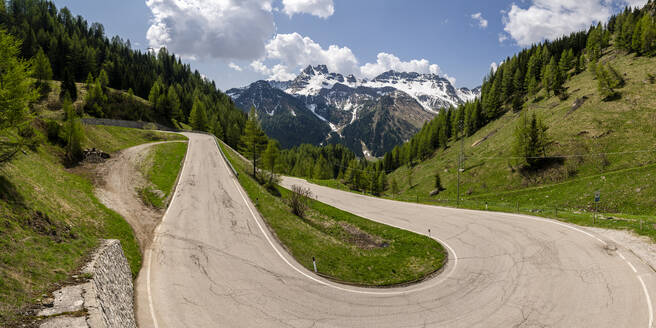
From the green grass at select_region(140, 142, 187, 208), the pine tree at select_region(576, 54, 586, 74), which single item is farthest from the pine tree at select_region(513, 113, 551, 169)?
the green grass at select_region(140, 142, 187, 208)

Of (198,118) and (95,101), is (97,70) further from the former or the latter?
(198,118)

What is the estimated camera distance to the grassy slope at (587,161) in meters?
36.5

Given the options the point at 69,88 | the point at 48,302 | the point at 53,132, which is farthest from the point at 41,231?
the point at 69,88

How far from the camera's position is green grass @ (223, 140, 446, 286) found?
56.2 ft

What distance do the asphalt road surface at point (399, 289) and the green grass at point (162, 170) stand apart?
4.70 m

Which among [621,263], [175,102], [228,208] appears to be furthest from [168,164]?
[175,102]

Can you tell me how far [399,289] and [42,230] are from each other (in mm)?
18370

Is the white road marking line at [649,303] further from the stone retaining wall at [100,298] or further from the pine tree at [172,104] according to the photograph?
the pine tree at [172,104]

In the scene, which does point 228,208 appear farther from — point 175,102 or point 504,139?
point 175,102

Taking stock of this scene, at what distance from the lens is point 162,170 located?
3312cm

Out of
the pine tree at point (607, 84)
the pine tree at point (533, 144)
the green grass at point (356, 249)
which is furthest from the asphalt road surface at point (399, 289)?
the pine tree at point (607, 84)

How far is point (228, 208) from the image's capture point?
26000 mm

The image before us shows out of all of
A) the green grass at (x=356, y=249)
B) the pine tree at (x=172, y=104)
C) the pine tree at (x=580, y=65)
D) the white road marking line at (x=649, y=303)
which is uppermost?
the pine tree at (x=580, y=65)

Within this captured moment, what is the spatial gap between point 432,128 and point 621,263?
94.2 metres
